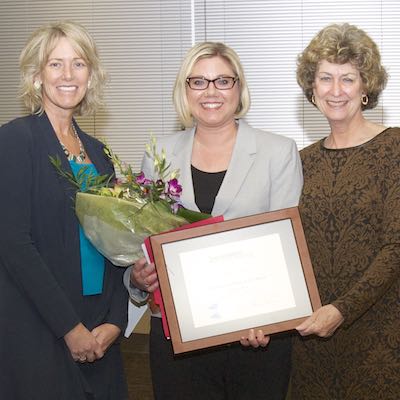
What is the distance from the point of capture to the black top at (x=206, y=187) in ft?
7.45

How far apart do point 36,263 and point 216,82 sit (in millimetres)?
905

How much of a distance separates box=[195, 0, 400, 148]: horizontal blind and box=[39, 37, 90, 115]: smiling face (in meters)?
2.62

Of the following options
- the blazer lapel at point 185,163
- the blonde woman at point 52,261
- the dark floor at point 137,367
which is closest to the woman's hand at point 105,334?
the blonde woman at point 52,261

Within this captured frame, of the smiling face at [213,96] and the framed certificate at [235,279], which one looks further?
the smiling face at [213,96]

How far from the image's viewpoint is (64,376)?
223 cm

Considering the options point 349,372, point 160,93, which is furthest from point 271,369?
point 160,93

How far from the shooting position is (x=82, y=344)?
2.21 m

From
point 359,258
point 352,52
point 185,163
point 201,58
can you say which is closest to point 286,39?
point 352,52

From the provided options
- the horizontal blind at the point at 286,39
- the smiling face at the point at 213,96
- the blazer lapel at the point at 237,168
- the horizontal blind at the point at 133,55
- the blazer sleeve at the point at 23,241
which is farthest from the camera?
the horizontal blind at the point at 133,55

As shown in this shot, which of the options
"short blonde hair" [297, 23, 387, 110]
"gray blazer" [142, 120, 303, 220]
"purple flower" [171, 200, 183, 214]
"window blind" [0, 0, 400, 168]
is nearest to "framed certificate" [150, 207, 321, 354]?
"purple flower" [171, 200, 183, 214]

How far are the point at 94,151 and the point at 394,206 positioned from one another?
113cm

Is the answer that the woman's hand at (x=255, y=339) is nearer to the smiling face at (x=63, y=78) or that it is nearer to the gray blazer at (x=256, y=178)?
the gray blazer at (x=256, y=178)

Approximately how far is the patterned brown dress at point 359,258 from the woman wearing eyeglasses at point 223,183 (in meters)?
0.15

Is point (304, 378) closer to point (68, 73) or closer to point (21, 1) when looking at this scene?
point (68, 73)
